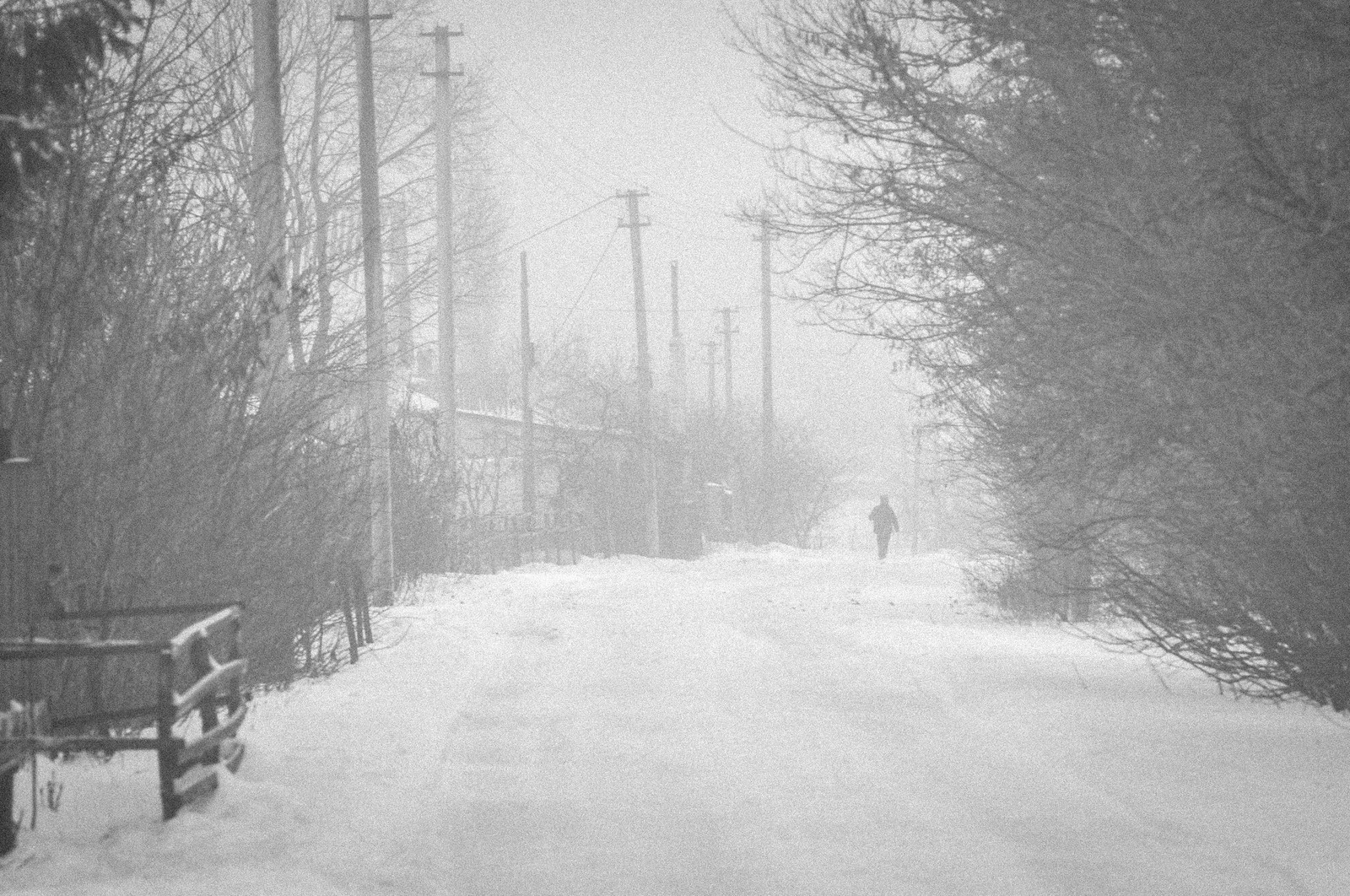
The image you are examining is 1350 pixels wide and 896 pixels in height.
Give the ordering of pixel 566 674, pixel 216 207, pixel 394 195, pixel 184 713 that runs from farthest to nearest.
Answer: pixel 394 195 < pixel 566 674 < pixel 216 207 < pixel 184 713

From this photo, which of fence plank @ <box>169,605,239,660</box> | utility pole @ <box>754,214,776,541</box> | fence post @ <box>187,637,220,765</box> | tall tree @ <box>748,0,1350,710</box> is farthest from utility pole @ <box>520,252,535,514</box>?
fence post @ <box>187,637,220,765</box>

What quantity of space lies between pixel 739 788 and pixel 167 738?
9.98 ft

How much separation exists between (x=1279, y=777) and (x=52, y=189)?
→ 707 centimetres

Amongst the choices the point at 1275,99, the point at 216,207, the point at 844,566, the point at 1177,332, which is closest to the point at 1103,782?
the point at 1177,332

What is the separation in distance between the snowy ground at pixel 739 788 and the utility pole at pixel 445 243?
1524 centimetres

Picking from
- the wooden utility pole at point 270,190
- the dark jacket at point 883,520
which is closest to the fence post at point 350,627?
the wooden utility pole at point 270,190

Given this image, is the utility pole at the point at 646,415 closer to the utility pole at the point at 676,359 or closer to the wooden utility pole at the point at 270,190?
the utility pole at the point at 676,359

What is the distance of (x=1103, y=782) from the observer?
8.54 metres

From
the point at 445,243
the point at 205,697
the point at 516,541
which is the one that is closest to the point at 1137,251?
the point at 205,697

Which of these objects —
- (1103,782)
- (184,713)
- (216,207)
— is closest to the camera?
(184,713)

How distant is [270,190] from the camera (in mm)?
11773

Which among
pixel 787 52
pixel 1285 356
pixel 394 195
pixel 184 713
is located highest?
pixel 394 195

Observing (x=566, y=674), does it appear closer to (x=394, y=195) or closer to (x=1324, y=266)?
(x=1324, y=266)

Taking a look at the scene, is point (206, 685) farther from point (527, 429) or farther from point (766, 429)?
point (766, 429)
